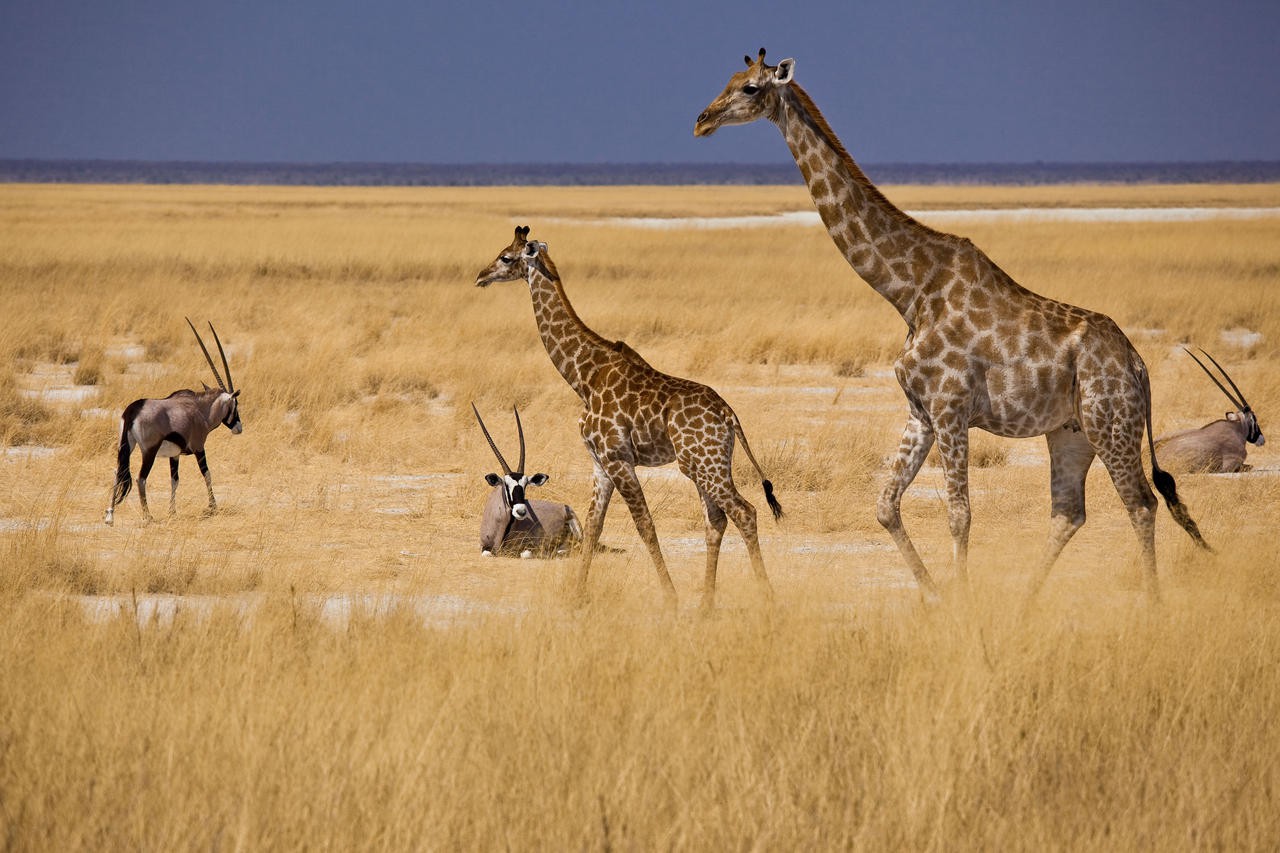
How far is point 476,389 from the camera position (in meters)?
15.6

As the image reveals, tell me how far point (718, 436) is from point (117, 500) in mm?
4575

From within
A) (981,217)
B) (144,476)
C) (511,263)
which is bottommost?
(144,476)

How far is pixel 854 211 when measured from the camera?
7.81 meters

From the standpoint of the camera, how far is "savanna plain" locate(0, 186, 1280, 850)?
4.87 m

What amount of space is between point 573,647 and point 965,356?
2.44m

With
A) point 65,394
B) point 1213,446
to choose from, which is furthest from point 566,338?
point 65,394

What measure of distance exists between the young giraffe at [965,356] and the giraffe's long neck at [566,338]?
139 centimetres

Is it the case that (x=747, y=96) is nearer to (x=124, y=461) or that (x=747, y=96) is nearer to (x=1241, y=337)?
(x=124, y=461)

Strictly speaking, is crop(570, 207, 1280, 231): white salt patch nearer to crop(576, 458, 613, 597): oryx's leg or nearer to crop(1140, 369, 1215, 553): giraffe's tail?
crop(576, 458, 613, 597): oryx's leg

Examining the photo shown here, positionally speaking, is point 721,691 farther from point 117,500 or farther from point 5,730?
point 117,500

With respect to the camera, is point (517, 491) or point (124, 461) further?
point (124, 461)

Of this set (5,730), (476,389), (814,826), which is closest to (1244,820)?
(814,826)

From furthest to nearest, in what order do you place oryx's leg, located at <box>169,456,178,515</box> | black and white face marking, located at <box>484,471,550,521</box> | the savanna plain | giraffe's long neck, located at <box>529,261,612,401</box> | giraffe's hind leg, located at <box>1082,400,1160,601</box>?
1. oryx's leg, located at <box>169,456,178,515</box>
2. black and white face marking, located at <box>484,471,550,521</box>
3. giraffe's long neck, located at <box>529,261,612,401</box>
4. giraffe's hind leg, located at <box>1082,400,1160,601</box>
5. the savanna plain

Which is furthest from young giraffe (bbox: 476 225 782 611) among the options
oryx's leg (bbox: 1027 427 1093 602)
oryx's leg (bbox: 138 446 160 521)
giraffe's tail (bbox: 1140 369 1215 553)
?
oryx's leg (bbox: 138 446 160 521)
